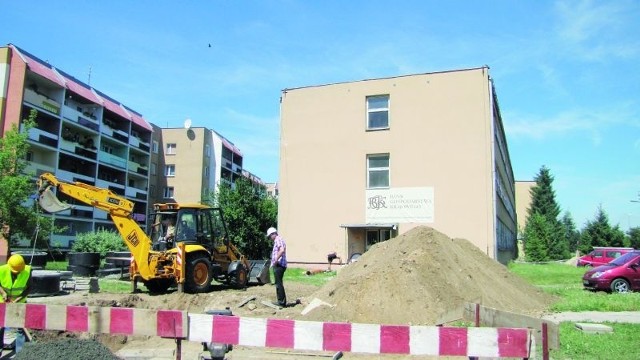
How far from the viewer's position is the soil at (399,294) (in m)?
10.9

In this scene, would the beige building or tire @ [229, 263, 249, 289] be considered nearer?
tire @ [229, 263, 249, 289]

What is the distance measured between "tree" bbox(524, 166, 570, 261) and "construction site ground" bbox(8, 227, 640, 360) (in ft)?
126

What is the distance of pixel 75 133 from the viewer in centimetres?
4819

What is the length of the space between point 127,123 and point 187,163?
9452mm

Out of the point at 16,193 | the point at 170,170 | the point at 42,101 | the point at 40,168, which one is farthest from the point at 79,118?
the point at 16,193

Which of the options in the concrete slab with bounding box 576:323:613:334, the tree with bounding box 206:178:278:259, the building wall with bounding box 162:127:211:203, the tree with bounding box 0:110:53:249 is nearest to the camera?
the concrete slab with bounding box 576:323:613:334

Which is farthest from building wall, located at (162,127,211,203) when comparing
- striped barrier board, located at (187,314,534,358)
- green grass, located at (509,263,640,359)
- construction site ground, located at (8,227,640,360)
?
striped barrier board, located at (187,314,534,358)

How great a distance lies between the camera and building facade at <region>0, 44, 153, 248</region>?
38812 millimetres

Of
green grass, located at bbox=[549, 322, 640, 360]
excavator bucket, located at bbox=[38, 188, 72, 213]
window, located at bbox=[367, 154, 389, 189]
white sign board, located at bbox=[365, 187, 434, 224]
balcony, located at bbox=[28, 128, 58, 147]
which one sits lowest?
green grass, located at bbox=[549, 322, 640, 360]

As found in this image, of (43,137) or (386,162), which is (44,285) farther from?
(43,137)

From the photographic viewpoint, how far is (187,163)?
63406mm

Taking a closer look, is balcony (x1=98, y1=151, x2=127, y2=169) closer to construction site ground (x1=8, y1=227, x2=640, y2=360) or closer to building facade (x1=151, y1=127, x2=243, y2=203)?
building facade (x1=151, y1=127, x2=243, y2=203)

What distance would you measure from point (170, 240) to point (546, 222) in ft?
153

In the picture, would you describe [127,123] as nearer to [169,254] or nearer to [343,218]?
[343,218]
